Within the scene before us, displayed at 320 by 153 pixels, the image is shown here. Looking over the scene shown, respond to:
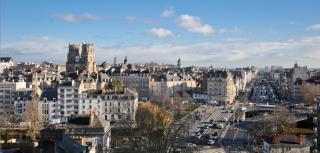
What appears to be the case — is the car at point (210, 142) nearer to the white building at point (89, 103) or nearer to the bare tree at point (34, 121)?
the white building at point (89, 103)

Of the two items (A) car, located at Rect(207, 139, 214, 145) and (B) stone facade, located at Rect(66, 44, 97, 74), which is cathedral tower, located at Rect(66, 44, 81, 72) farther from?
(A) car, located at Rect(207, 139, 214, 145)

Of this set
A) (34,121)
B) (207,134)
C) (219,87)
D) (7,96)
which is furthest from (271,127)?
(219,87)

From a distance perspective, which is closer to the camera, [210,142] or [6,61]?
[210,142]

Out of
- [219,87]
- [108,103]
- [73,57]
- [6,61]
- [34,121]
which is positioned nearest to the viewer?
[34,121]

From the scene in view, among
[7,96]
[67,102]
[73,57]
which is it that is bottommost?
[67,102]

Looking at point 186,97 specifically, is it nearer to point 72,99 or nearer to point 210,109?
point 210,109

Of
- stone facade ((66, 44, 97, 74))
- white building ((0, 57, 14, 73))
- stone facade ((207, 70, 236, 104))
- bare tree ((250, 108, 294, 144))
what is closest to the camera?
bare tree ((250, 108, 294, 144))

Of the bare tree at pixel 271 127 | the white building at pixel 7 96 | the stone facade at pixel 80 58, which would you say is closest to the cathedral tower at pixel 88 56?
the stone facade at pixel 80 58

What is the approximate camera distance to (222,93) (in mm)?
93938

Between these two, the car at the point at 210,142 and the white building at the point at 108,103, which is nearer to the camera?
the car at the point at 210,142

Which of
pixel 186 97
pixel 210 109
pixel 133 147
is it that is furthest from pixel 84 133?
pixel 186 97

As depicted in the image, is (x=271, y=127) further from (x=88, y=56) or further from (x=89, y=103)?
(x=88, y=56)

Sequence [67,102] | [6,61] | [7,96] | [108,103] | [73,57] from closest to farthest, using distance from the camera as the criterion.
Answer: [67,102] → [108,103] → [7,96] → [73,57] → [6,61]

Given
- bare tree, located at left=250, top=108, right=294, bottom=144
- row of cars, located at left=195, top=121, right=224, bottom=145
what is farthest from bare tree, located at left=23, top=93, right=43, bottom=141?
bare tree, located at left=250, top=108, right=294, bottom=144
